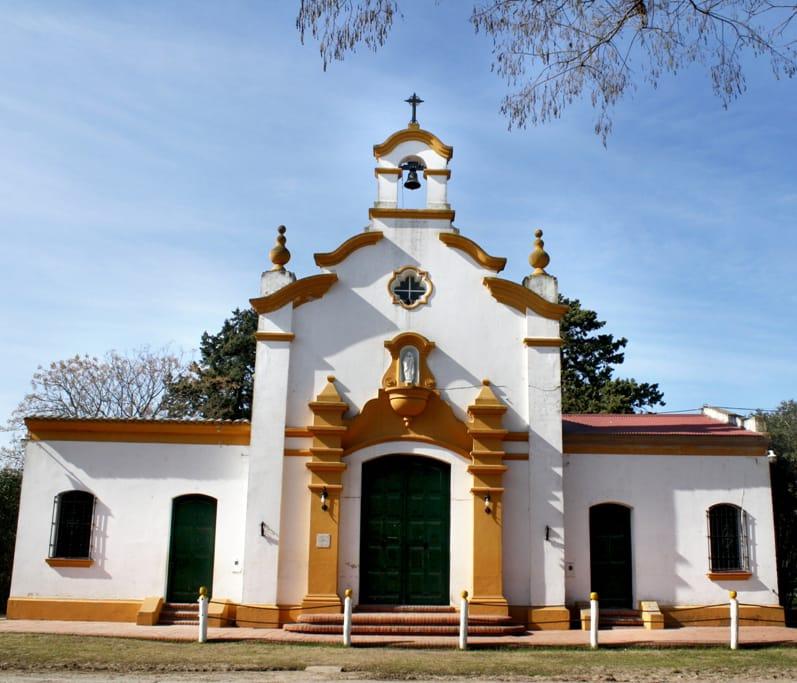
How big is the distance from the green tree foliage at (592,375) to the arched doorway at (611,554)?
57.4 ft

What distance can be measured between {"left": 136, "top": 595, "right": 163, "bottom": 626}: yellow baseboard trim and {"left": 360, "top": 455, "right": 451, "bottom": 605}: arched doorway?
4.02 meters

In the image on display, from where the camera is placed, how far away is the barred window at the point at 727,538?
59.6ft

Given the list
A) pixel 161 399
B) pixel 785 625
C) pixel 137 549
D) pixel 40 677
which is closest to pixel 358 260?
pixel 137 549

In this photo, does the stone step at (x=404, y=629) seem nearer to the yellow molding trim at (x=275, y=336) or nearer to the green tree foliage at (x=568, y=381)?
the yellow molding trim at (x=275, y=336)

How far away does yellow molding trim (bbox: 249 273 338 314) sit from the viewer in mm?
18078

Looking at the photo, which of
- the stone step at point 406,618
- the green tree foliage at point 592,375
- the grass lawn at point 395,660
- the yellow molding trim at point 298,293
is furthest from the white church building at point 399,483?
the green tree foliage at point 592,375

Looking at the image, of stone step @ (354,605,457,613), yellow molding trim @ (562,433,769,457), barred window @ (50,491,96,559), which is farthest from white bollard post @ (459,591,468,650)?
barred window @ (50,491,96,559)

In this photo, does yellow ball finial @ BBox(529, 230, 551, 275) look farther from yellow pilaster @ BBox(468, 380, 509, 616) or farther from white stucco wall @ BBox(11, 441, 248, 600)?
white stucco wall @ BBox(11, 441, 248, 600)

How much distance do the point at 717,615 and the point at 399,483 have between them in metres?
6.97

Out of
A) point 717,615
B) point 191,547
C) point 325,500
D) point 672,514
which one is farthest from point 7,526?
point 717,615

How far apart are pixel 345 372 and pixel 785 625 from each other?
34.5 ft

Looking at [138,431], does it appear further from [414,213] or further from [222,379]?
[222,379]

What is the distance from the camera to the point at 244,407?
1630 inches

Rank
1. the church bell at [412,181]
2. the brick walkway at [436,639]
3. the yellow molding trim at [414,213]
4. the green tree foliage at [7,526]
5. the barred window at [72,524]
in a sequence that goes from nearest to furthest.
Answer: the brick walkway at [436,639] < the barred window at [72,524] < the yellow molding trim at [414,213] < the church bell at [412,181] < the green tree foliage at [7,526]
